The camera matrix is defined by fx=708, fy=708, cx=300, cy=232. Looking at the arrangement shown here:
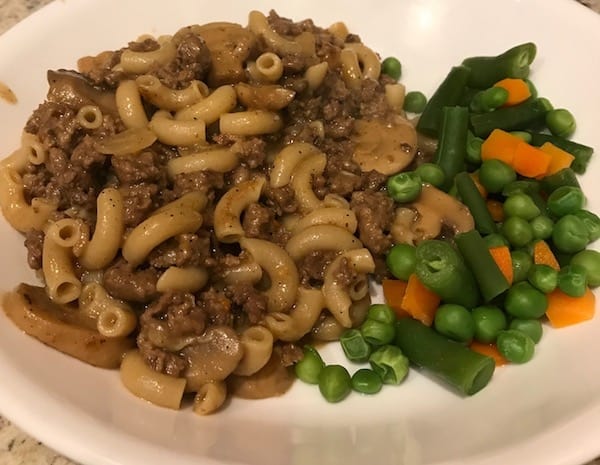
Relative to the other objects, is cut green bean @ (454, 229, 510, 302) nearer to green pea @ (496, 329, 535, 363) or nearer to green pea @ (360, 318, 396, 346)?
green pea @ (496, 329, 535, 363)

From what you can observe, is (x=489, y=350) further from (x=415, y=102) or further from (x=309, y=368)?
(x=415, y=102)

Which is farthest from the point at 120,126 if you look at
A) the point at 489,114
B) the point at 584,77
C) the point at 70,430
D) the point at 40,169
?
the point at 584,77

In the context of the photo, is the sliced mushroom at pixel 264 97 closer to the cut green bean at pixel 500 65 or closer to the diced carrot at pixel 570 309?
the cut green bean at pixel 500 65

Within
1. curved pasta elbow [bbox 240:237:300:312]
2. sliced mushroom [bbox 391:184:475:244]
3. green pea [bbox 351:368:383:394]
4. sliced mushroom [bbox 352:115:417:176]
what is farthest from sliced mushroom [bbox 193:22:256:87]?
green pea [bbox 351:368:383:394]

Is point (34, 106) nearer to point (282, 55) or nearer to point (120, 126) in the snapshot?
point (120, 126)

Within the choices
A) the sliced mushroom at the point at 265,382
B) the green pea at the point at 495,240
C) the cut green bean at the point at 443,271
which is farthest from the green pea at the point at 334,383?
the green pea at the point at 495,240

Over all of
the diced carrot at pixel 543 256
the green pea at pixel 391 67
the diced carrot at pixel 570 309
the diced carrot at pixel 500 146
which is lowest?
the diced carrot at pixel 570 309
